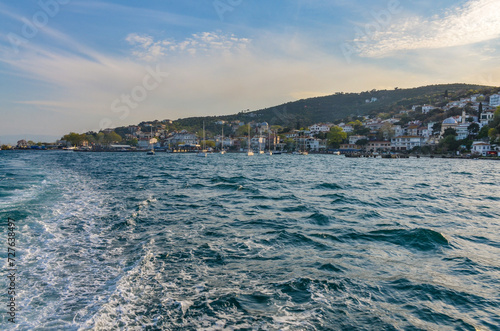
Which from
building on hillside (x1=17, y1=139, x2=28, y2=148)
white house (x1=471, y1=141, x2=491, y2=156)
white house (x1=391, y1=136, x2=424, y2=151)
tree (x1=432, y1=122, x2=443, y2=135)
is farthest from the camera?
building on hillside (x1=17, y1=139, x2=28, y2=148)

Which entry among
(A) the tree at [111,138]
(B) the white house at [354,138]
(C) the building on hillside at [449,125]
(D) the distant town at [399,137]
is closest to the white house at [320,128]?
(D) the distant town at [399,137]

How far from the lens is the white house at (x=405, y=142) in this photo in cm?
8575

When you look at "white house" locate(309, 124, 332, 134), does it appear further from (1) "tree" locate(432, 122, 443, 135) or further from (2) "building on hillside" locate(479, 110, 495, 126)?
(2) "building on hillside" locate(479, 110, 495, 126)

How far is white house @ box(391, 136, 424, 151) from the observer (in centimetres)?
8575

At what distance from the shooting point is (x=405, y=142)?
89.4 metres

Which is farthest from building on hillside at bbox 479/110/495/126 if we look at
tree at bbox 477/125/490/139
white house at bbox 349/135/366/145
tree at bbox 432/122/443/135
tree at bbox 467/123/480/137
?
white house at bbox 349/135/366/145

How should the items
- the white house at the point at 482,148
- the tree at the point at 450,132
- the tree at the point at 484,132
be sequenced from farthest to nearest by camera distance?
the tree at the point at 450,132 < the tree at the point at 484,132 < the white house at the point at 482,148

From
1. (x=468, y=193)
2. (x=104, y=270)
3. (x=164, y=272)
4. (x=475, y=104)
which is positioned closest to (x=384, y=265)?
(x=164, y=272)

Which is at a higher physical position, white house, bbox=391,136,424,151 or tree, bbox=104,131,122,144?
tree, bbox=104,131,122,144

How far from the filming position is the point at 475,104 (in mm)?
94688

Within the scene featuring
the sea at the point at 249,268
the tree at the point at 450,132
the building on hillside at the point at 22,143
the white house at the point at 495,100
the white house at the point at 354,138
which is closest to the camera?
the sea at the point at 249,268

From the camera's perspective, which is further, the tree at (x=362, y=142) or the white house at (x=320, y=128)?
the white house at (x=320, y=128)

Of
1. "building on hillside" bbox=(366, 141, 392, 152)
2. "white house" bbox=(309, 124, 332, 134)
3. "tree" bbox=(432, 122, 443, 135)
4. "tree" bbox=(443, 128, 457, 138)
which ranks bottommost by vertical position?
"building on hillside" bbox=(366, 141, 392, 152)

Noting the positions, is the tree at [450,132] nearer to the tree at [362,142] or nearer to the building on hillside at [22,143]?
the tree at [362,142]
